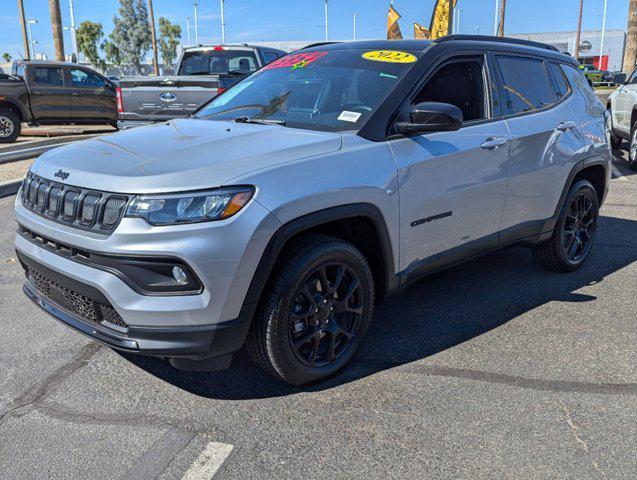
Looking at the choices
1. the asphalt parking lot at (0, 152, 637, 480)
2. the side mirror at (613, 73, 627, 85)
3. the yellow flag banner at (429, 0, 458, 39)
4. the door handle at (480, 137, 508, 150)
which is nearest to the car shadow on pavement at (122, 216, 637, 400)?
the asphalt parking lot at (0, 152, 637, 480)

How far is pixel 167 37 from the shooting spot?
101 m

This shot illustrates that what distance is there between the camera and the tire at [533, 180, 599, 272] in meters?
4.99

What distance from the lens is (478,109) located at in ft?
13.7

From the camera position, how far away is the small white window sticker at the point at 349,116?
11.6 feet

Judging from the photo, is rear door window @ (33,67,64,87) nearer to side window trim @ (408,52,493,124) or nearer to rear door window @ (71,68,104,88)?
rear door window @ (71,68,104,88)

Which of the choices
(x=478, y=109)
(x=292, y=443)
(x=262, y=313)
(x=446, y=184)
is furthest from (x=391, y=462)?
(x=478, y=109)

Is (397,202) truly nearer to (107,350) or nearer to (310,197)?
(310,197)

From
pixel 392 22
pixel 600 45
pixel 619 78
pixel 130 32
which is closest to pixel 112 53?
pixel 130 32

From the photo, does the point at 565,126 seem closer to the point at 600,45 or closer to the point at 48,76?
the point at 48,76

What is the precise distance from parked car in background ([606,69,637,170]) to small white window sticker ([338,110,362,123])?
772 centimetres

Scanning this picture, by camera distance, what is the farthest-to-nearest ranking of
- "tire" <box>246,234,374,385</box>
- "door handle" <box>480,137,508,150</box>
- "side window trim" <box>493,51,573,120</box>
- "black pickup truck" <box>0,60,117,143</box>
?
"black pickup truck" <box>0,60,117,143</box>, "side window trim" <box>493,51,573,120</box>, "door handle" <box>480,137,508,150</box>, "tire" <box>246,234,374,385</box>

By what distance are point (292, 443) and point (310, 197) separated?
1.16 m

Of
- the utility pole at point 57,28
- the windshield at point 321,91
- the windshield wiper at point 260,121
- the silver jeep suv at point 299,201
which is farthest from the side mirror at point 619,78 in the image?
the utility pole at point 57,28

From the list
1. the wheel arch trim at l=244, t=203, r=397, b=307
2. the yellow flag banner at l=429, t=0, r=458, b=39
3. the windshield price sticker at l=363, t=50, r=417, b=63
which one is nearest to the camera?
the wheel arch trim at l=244, t=203, r=397, b=307
